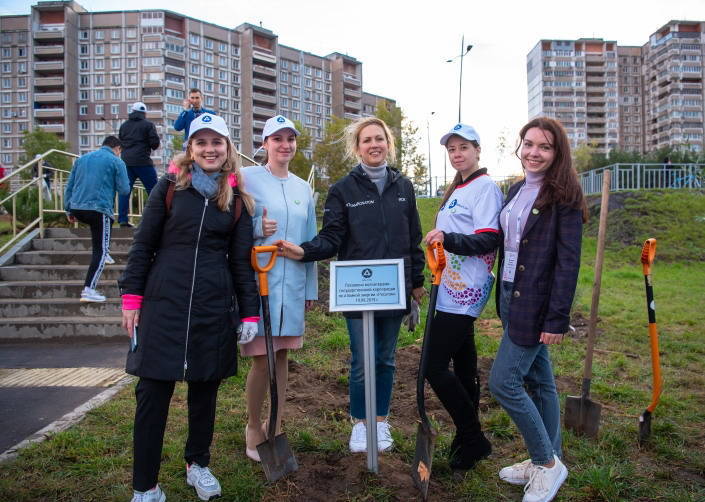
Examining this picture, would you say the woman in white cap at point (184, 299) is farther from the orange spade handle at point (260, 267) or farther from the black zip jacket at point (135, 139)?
the black zip jacket at point (135, 139)

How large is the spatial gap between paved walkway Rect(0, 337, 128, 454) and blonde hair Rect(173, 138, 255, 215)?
2.23m

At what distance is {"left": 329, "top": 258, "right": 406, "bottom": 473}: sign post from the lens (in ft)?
10.2

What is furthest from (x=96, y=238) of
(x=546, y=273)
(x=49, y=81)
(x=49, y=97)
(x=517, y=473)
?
(x=49, y=81)

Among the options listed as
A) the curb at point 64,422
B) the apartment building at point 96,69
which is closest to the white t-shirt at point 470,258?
the curb at point 64,422

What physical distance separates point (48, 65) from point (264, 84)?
3066cm

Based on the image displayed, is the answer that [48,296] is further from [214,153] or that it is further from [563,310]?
[563,310]

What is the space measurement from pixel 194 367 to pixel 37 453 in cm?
149

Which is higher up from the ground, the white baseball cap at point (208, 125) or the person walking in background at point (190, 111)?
the person walking in background at point (190, 111)

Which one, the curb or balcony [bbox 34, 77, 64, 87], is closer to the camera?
the curb

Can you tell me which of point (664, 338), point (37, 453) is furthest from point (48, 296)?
point (664, 338)

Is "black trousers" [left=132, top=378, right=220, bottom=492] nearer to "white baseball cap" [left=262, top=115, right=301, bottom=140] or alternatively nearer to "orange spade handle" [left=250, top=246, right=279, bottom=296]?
"orange spade handle" [left=250, top=246, right=279, bottom=296]

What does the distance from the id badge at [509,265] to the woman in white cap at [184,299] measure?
55.1 inches

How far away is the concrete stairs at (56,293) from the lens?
667 centimetres

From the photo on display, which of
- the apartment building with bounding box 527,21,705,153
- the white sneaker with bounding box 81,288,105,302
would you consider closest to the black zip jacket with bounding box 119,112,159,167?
the white sneaker with bounding box 81,288,105,302
